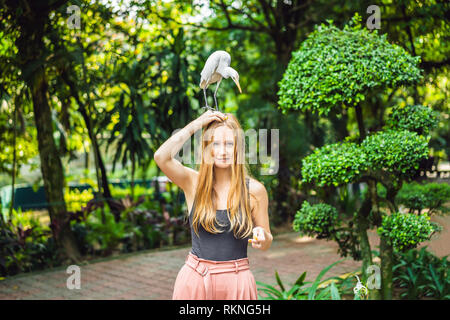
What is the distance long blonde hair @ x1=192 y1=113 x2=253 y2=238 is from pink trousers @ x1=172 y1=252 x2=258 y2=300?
16 cm

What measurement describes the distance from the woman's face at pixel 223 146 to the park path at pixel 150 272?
3385 mm

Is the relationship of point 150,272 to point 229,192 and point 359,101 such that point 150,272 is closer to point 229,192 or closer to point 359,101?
point 359,101

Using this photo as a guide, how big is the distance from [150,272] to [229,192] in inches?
177

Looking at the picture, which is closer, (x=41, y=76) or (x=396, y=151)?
(x=396, y=151)

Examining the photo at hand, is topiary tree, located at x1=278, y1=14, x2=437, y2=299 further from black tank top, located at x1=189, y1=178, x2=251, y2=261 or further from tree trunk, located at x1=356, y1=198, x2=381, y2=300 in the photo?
black tank top, located at x1=189, y1=178, x2=251, y2=261

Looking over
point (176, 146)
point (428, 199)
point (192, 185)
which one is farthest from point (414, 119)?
point (176, 146)

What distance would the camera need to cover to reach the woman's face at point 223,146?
2428mm

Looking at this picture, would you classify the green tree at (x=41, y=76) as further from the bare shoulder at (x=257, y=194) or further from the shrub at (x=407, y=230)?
the shrub at (x=407, y=230)

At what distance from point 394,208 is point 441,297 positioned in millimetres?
1081

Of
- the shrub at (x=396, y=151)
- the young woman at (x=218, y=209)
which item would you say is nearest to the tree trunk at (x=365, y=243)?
the shrub at (x=396, y=151)

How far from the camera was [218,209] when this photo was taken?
8.00ft

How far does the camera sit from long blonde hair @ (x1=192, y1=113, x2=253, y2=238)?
93.8 inches
